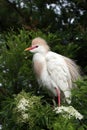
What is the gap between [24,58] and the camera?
588cm

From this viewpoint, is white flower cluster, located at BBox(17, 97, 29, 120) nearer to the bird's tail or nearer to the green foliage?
the green foliage

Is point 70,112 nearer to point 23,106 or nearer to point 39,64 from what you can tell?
point 23,106

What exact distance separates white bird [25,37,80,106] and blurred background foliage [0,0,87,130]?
99 mm

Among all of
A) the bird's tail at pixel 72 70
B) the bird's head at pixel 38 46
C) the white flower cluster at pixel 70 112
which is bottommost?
the bird's tail at pixel 72 70

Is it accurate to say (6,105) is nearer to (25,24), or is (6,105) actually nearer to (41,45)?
(41,45)

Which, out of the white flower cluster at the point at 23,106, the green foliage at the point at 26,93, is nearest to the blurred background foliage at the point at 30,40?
the green foliage at the point at 26,93

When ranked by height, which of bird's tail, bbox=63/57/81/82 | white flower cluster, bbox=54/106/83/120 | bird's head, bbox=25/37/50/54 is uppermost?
bird's head, bbox=25/37/50/54

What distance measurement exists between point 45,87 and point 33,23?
3.02 ft

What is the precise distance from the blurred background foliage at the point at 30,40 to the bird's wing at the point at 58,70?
0.21 metres

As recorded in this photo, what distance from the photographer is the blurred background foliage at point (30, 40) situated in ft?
17.1

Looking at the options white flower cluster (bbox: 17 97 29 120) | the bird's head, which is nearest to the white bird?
the bird's head

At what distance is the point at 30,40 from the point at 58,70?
48 cm

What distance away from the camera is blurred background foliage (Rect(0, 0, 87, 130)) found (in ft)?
17.1

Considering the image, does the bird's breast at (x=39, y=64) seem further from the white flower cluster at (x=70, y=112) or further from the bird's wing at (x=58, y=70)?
the white flower cluster at (x=70, y=112)
